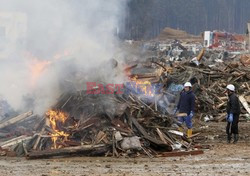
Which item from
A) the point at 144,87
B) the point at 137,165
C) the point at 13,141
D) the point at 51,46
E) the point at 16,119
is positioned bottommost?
the point at 137,165

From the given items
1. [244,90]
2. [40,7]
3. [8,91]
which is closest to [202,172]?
[8,91]

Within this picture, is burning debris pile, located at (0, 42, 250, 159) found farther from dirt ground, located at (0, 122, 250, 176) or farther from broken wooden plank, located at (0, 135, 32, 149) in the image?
dirt ground, located at (0, 122, 250, 176)

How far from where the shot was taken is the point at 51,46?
13.7 meters

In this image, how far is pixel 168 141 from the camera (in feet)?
35.0

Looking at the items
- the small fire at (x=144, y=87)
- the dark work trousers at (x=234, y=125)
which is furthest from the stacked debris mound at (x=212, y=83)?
the dark work trousers at (x=234, y=125)

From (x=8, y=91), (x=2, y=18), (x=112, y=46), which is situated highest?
(x=2, y=18)

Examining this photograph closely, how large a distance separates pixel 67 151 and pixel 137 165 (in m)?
1.78

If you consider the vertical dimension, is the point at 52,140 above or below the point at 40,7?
below

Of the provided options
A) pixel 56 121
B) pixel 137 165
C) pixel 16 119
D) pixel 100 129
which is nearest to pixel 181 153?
pixel 137 165

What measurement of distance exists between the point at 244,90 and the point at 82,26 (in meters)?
8.00

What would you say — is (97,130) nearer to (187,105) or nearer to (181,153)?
(181,153)

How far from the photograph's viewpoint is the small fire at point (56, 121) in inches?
404

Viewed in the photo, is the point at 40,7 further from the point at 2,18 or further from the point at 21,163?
the point at 21,163

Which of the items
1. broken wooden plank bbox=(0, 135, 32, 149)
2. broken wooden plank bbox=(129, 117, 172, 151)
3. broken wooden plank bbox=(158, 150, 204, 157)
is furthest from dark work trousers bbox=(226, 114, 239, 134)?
broken wooden plank bbox=(0, 135, 32, 149)
